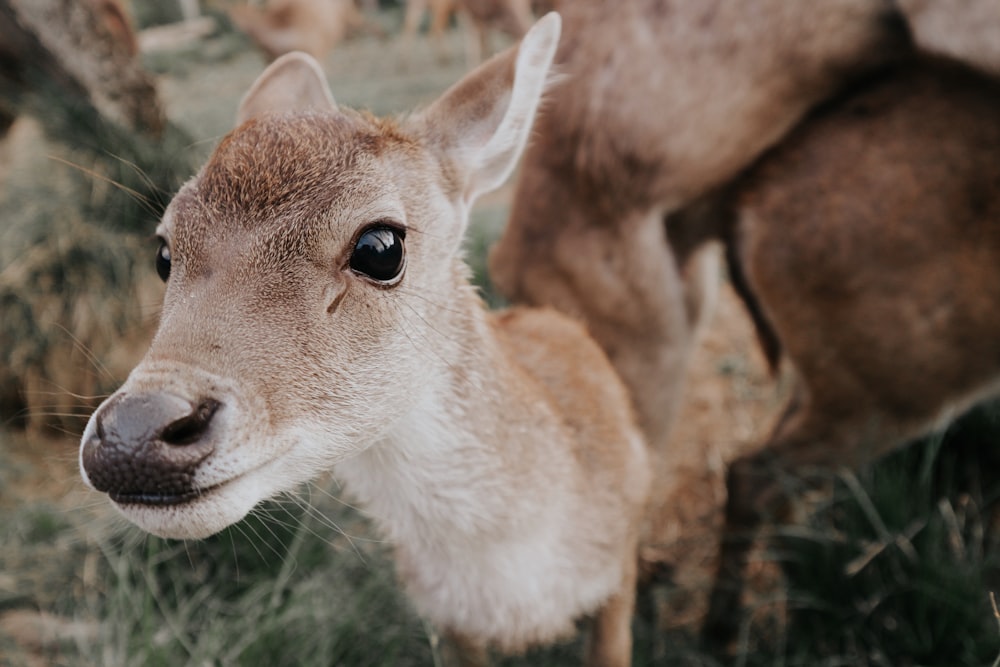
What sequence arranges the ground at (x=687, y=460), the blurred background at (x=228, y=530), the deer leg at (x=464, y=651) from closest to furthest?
the deer leg at (x=464, y=651), the blurred background at (x=228, y=530), the ground at (x=687, y=460)

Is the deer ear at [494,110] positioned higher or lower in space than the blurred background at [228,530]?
higher

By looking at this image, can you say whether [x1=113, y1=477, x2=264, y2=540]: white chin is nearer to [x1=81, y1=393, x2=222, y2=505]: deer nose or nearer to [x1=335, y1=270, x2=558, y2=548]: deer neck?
[x1=81, y1=393, x2=222, y2=505]: deer nose

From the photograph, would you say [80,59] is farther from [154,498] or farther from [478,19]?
[478,19]

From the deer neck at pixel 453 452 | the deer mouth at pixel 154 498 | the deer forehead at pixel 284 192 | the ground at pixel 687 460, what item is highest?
the deer forehead at pixel 284 192

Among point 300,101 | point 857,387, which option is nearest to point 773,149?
point 857,387

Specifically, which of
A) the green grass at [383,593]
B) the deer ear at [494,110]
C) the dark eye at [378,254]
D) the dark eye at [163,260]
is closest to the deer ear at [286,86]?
the deer ear at [494,110]

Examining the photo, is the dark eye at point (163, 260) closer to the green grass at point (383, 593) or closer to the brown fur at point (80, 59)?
the green grass at point (383, 593)

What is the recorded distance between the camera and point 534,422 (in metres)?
2.35

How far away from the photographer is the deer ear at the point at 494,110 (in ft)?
6.71

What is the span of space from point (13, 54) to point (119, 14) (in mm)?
558

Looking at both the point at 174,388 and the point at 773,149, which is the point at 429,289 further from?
the point at 773,149

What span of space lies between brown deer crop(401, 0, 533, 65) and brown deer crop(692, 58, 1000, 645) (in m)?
6.06

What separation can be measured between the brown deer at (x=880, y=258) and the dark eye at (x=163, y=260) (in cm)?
209

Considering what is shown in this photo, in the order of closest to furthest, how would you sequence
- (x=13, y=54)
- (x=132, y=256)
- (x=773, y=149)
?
(x=773, y=149)
(x=13, y=54)
(x=132, y=256)
